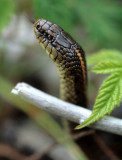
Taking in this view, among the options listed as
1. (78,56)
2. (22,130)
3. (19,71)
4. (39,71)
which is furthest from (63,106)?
(39,71)

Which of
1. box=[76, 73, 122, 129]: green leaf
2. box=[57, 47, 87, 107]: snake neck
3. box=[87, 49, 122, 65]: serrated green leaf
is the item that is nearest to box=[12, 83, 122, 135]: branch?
box=[76, 73, 122, 129]: green leaf

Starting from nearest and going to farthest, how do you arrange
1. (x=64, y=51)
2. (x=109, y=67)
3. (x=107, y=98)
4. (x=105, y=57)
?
1. (x=107, y=98)
2. (x=109, y=67)
3. (x=64, y=51)
4. (x=105, y=57)

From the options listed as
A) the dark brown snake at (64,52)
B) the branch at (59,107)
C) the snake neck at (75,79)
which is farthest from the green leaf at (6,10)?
the branch at (59,107)

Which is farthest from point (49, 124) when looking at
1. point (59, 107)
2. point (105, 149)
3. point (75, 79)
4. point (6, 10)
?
point (6, 10)

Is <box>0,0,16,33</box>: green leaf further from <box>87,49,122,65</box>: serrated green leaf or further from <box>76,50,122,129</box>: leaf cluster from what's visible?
<box>76,50,122,129</box>: leaf cluster

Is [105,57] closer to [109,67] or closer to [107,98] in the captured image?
[109,67]

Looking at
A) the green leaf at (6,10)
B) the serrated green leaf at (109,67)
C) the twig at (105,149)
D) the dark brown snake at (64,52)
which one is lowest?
the twig at (105,149)

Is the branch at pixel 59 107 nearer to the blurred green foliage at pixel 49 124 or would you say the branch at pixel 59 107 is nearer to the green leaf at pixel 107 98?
the green leaf at pixel 107 98
